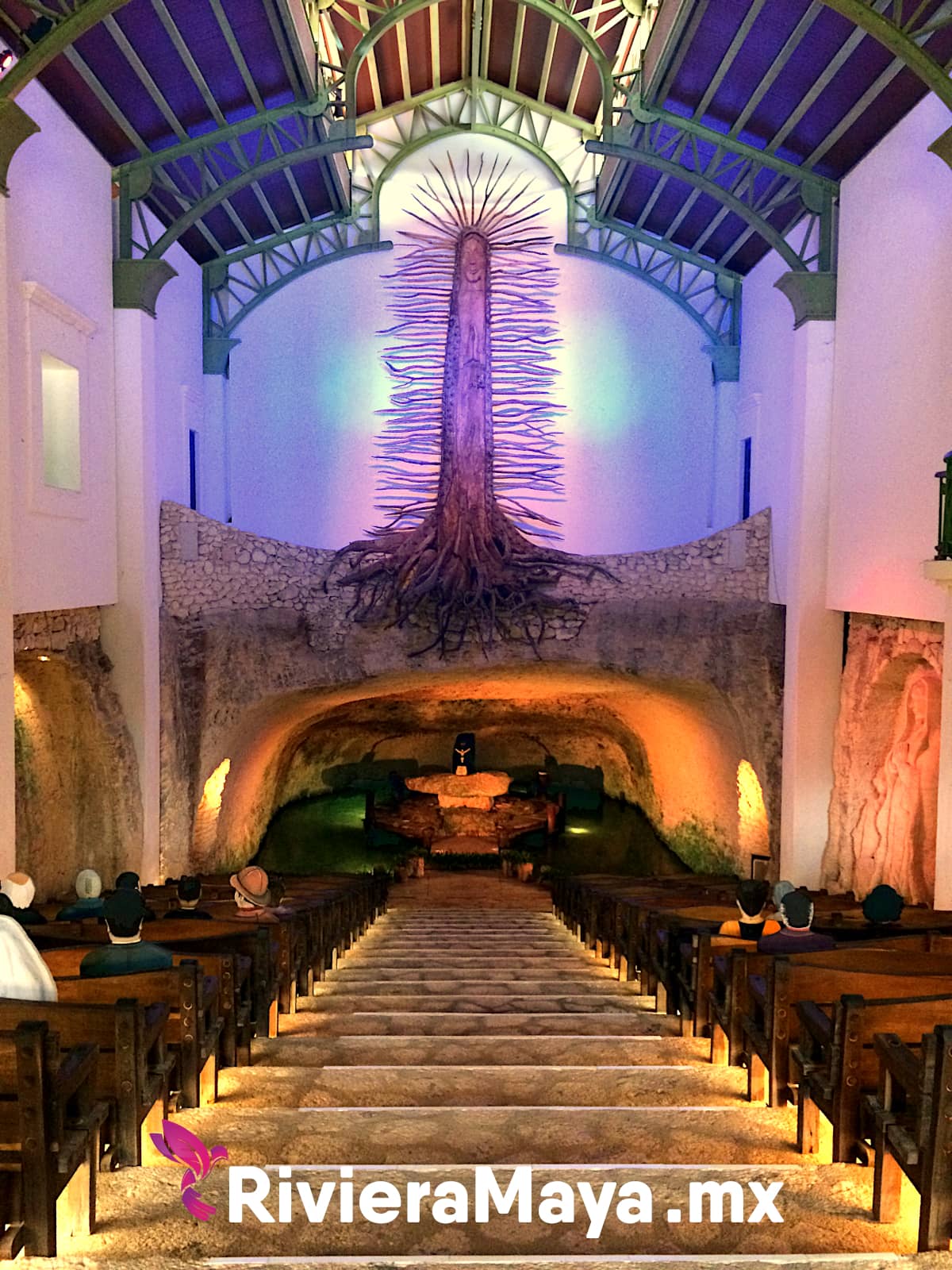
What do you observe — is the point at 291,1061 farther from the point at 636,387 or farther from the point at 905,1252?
the point at 636,387

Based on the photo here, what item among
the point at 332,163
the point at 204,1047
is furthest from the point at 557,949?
the point at 332,163

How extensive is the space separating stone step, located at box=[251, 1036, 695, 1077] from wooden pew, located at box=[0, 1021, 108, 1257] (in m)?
1.83

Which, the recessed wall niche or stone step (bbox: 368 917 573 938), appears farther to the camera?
stone step (bbox: 368 917 573 938)

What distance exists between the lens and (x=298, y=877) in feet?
44.6

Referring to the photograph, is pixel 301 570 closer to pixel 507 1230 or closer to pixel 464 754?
pixel 464 754

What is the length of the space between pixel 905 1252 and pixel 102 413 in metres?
10.4

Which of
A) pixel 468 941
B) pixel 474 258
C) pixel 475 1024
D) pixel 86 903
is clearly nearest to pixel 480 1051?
pixel 475 1024

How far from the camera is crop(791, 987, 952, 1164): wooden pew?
12.2ft

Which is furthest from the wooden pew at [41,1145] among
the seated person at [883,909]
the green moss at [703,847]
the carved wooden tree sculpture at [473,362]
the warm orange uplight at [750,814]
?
the green moss at [703,847]

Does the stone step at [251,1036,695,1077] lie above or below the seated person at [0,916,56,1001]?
below

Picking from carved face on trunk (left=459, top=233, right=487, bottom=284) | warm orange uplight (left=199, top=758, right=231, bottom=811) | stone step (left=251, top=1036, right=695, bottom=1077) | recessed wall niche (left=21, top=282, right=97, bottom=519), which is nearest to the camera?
stone step (left=251, top=1036, right=695, bottom=1077)

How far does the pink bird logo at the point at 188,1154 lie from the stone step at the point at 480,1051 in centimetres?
107

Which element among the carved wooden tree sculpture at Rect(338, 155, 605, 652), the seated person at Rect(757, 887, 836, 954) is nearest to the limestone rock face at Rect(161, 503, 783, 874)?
the carved wooden tree sculpture at Rect(338, 155, 605, 652)

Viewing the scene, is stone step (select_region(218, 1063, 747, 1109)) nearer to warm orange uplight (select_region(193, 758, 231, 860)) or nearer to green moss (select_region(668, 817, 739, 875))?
warm orange uplight (select_region(193, 758, 231, 860))
